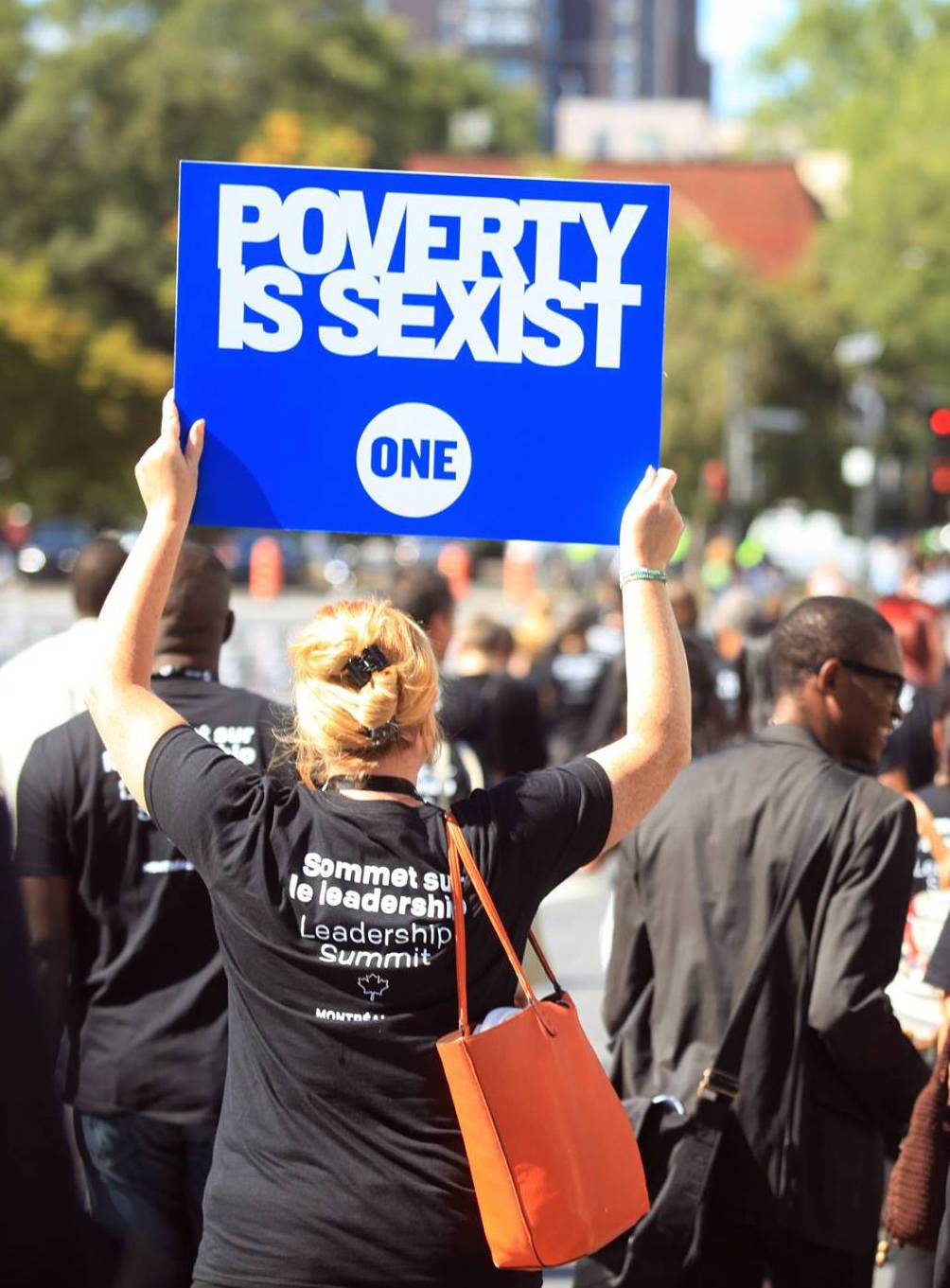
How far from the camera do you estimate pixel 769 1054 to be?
148 inches

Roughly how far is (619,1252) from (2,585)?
3761 centimetres

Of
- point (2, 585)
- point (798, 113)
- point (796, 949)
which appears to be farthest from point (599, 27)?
point (796, 949)

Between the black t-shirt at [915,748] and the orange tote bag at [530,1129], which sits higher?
the black t-shirt at [915,748]

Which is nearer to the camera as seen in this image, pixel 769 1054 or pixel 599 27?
pixel 769 1054

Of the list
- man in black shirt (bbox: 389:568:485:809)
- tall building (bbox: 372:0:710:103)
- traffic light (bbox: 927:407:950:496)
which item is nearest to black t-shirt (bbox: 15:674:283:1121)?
man in black shirt (bbox: 389:568:485:809)

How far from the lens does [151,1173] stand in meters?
3.76

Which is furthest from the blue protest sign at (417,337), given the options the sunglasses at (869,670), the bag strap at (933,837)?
the bag strap at (933,837)

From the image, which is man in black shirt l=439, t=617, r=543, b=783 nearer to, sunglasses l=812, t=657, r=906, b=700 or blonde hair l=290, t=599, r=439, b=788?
sunglasses l=812, t=657, r=906, b=700

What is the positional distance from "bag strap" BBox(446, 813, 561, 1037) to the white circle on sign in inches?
26.2

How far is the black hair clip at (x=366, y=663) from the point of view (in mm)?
2816

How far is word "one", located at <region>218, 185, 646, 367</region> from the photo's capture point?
10.4ft

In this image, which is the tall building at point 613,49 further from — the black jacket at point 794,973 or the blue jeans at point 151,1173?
the blue jeans at point 151,1173

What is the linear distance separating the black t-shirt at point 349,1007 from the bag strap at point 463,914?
0.02 m

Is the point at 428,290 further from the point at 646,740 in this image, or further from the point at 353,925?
the point at 353,925
